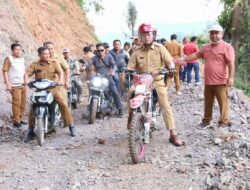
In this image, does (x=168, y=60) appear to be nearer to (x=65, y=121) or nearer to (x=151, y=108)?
(x=151, y=108)

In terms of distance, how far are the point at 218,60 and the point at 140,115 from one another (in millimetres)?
2411

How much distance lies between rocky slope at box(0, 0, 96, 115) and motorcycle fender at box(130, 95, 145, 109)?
5.07 m

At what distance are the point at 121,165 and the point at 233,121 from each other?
3.74m

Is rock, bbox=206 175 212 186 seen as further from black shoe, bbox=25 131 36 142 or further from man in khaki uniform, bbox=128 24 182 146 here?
black shoe, bbox=25 131 36 142

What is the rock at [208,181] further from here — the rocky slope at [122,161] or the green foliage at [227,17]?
the green foliage at [227,17]

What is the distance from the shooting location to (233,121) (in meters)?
9.95

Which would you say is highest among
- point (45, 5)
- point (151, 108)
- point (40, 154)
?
point (45, 5)

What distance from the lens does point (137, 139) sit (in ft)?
23.7

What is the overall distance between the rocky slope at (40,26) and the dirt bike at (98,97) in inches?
88.9

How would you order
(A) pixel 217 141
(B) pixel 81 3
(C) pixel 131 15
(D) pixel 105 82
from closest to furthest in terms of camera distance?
(A) pixel 217 141 → (D) pixel 105 82 → (B) pixel 81 3 → (C) pixel 131 15

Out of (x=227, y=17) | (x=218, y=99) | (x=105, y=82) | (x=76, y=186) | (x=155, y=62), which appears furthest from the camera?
(x=227, y=17)

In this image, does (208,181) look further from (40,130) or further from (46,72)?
(46,72)

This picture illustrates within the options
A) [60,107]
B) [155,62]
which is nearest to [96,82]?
[60,107]

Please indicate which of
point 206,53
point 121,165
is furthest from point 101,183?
point 206,53
